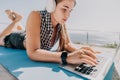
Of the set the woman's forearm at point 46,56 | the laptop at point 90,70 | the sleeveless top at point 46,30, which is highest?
the sleeveless top at point 46,30

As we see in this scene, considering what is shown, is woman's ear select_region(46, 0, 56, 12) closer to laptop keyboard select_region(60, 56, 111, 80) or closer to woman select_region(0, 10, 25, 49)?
laptop keyboard select_region(60, 56, 111, 80)

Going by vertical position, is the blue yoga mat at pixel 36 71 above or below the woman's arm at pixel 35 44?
below

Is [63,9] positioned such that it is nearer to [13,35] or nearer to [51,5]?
[51,5]

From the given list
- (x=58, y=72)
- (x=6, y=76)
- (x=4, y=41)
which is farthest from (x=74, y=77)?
(x=4, y=41)

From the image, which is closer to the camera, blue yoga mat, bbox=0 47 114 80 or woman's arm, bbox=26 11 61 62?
blue yoga mat, bbox=0 47 114 80

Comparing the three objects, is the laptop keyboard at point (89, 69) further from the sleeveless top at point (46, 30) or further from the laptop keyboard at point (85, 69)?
the sleeveless top at point (46, 30)

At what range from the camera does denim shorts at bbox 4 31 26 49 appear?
124 cm

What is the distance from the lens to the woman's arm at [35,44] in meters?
0.79

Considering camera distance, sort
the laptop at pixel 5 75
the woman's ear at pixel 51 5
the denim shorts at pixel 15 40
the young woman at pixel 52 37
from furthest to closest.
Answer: the denim shorts at pixel 15 40 → the woman's ear at pixel 51 5 → the young woman at pixel 52 37 → the laptop at pixel 5 75

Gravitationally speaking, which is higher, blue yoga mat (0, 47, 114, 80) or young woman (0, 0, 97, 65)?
young woman (0, 0, 97, 65)

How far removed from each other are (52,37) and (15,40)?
1.28 ft

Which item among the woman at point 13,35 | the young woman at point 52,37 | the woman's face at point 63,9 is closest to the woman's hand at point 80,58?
the young woman at point 52,37

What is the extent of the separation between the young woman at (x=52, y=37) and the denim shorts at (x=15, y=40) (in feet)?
1.02

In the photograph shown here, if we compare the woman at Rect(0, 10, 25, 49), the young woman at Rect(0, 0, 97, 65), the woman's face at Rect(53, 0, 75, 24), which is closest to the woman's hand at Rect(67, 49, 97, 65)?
the young woman at Rect(0, 0, 97, 65)
